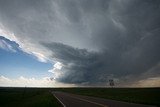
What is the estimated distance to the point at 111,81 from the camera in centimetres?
7269
